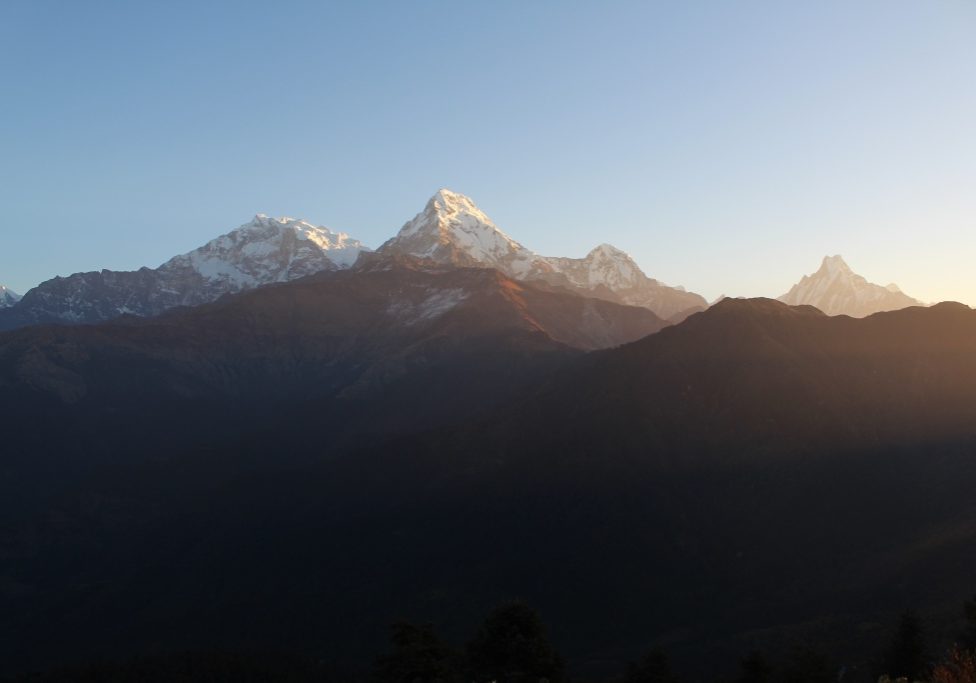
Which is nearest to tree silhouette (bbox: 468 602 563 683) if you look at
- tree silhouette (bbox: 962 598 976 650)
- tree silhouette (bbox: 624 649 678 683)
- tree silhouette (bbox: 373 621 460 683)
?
tree silhouette (bbox: 373 621 460 683)

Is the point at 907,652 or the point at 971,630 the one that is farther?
the point at 907,652

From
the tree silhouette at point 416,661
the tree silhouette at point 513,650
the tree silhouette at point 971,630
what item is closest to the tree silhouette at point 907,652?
the tree silhouette at point 971,630

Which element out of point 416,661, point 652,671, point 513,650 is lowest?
point 652,671

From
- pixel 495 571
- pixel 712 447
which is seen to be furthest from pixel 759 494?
pixel 495 571

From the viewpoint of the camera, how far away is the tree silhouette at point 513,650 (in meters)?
72.1

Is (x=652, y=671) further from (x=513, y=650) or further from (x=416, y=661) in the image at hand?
(x=416, y=661)

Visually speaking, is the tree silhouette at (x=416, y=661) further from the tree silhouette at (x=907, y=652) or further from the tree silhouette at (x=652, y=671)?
the tree silhouette at (x=907, y=652)

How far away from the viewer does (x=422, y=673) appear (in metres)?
69.9

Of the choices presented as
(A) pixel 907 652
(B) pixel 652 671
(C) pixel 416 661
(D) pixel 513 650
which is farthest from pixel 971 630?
(C) pixel 416 661

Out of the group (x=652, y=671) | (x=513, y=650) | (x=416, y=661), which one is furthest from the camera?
(x=652, y=671)

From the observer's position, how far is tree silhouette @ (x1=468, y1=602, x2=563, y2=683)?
72.1 meters

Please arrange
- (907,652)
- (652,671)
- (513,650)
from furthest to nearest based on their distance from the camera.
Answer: (907,652) → (652,671) → (513,650)

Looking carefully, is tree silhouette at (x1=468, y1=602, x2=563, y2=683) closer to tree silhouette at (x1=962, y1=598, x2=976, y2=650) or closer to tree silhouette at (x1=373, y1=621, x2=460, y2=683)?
tree silhouette at (x1=373, y1=621, x2=460, y2=683)

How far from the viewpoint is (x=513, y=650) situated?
7262 centimetres
